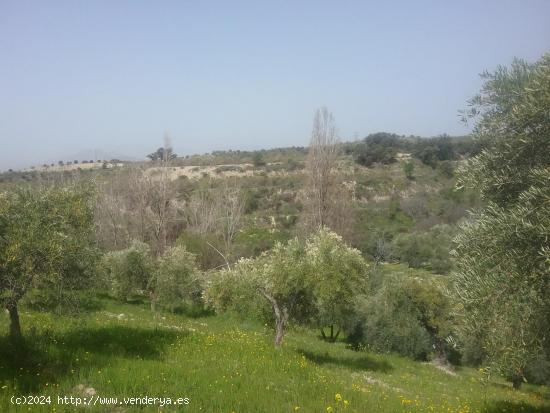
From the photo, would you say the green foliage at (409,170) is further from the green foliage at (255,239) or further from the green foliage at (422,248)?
the green foliage at (422,248)

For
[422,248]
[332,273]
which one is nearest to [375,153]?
[422,248]

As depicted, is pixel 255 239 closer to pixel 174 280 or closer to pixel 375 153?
pixel 174 280

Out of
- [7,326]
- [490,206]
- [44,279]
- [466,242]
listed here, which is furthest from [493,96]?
[7,326]

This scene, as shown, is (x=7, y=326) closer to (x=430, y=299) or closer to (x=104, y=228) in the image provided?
(x=430, y=299)

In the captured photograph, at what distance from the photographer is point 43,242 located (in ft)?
38.3

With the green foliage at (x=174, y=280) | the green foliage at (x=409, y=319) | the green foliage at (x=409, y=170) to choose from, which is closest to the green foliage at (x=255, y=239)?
the green foliage at (x=174, y=280)

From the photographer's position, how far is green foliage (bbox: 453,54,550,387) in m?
8.16

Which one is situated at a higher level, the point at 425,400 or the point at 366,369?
the point at 425,400

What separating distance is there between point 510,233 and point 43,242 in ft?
33.4

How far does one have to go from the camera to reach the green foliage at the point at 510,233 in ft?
26.8

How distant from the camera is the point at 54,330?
52.6 feet

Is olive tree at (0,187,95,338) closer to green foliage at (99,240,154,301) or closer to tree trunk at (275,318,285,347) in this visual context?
tree trunk at (275,318,285,347)

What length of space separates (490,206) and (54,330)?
14.0 metres

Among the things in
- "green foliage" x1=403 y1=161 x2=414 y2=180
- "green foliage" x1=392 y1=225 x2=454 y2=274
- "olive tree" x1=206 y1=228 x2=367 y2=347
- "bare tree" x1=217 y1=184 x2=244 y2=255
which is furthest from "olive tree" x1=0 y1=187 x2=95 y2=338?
"green foliage" x1=403 y1=161 x2=414 y2=180
